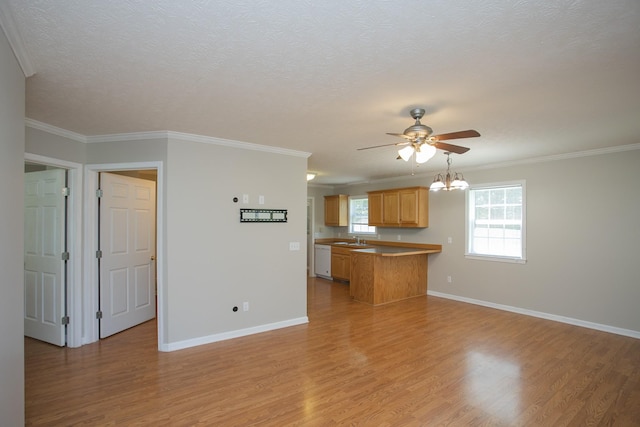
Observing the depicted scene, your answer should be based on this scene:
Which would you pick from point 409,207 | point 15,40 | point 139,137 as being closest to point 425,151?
point 15,40

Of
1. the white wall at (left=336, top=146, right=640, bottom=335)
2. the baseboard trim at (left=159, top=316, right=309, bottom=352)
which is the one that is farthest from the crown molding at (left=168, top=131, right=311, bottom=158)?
the white wall at (left=336, top=146, right=640, bottom=335)

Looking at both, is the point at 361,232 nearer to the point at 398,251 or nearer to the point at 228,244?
the point at 398,251

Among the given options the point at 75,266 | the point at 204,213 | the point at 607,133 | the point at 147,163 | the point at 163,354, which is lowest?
the point at 163,354

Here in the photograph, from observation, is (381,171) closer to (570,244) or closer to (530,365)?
(570,244)

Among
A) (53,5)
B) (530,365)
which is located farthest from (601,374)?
(53,5)

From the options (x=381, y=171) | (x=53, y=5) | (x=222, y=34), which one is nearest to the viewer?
(x=53, y=5)

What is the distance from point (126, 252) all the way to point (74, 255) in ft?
2.09

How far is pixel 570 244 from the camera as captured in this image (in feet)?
15.4

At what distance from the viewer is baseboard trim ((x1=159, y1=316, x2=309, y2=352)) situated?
3693 mm

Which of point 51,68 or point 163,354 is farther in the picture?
point 163,354

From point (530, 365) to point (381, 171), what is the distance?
400 cm

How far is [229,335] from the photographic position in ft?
13.3

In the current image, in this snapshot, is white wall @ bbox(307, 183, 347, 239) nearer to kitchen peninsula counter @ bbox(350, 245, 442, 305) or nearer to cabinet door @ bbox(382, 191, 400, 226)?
cabinet door @ bbox(382, 191, 400, 226)

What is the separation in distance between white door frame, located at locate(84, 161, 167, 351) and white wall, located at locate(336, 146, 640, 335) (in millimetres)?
5006
